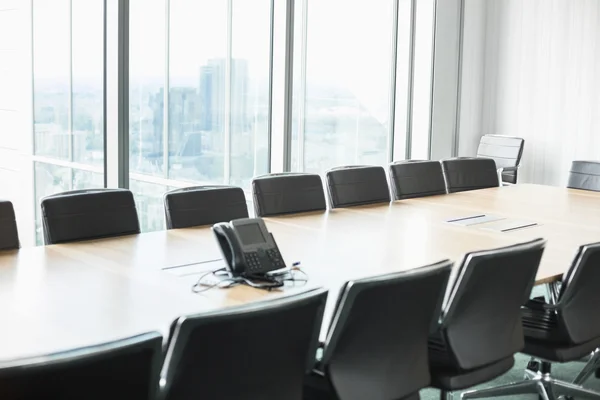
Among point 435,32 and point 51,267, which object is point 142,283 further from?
point 435,32

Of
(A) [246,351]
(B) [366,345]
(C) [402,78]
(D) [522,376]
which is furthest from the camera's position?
(C) [402,78]

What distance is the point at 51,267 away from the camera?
3.62 meters

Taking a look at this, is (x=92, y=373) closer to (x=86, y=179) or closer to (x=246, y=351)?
(x=246, y=351)

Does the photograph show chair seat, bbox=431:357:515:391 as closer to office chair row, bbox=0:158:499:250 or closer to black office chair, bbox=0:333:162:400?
black office chair, bbox=0:333:162:400

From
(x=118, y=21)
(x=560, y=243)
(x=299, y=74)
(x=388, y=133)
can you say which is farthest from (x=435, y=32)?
(x=560, y=243)

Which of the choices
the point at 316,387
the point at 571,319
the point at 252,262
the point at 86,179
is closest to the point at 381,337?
the point at 316,387

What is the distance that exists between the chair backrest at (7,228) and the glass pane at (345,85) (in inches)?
164

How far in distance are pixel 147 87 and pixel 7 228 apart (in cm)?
308

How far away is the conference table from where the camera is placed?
9.37 ft

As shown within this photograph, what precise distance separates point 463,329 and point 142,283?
131 cm

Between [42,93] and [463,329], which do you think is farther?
[42,93]

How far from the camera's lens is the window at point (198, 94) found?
22.6 feet

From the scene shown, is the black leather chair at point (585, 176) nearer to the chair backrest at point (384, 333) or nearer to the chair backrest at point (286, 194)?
the chair backrest at point (286, 194)

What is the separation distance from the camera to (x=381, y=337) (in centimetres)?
294
